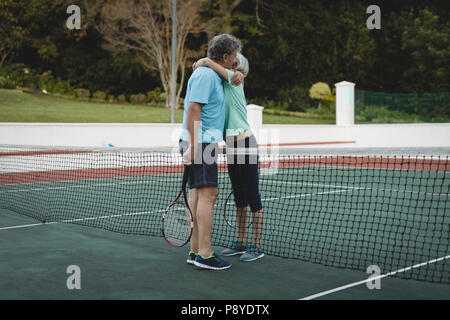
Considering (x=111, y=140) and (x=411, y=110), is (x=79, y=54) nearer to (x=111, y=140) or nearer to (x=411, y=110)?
(x=111, y=140)

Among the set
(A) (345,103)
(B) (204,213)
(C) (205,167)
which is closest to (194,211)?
(B) (204,213)

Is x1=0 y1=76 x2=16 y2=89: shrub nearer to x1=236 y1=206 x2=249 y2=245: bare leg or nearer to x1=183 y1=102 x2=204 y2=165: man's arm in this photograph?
x1=236 y1=206 x2=249 y2=245: bare leg

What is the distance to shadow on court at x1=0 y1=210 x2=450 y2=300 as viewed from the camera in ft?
13.1

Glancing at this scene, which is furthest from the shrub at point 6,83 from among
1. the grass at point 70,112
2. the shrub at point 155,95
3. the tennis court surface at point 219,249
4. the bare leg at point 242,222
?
the bare leg at point 242,222

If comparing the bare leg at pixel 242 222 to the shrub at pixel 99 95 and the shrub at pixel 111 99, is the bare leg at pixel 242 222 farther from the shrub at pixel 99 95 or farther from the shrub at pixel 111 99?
the shrub at pixel 99 95

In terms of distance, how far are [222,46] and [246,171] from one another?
44.0 inches

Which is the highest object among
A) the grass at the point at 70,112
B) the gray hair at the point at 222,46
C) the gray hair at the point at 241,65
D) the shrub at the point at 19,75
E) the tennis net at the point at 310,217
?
the shrub at the point at 19,75

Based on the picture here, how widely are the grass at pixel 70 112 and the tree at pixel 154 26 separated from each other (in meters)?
3.33

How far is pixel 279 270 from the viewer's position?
4668 mm

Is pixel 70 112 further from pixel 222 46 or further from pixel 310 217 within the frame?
pixel 222 46

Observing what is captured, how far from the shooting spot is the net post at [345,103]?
2161 centimetres

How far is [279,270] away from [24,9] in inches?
1166

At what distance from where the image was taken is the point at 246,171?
5012mm

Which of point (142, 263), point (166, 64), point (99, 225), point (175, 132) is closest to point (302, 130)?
point (175, 132)
